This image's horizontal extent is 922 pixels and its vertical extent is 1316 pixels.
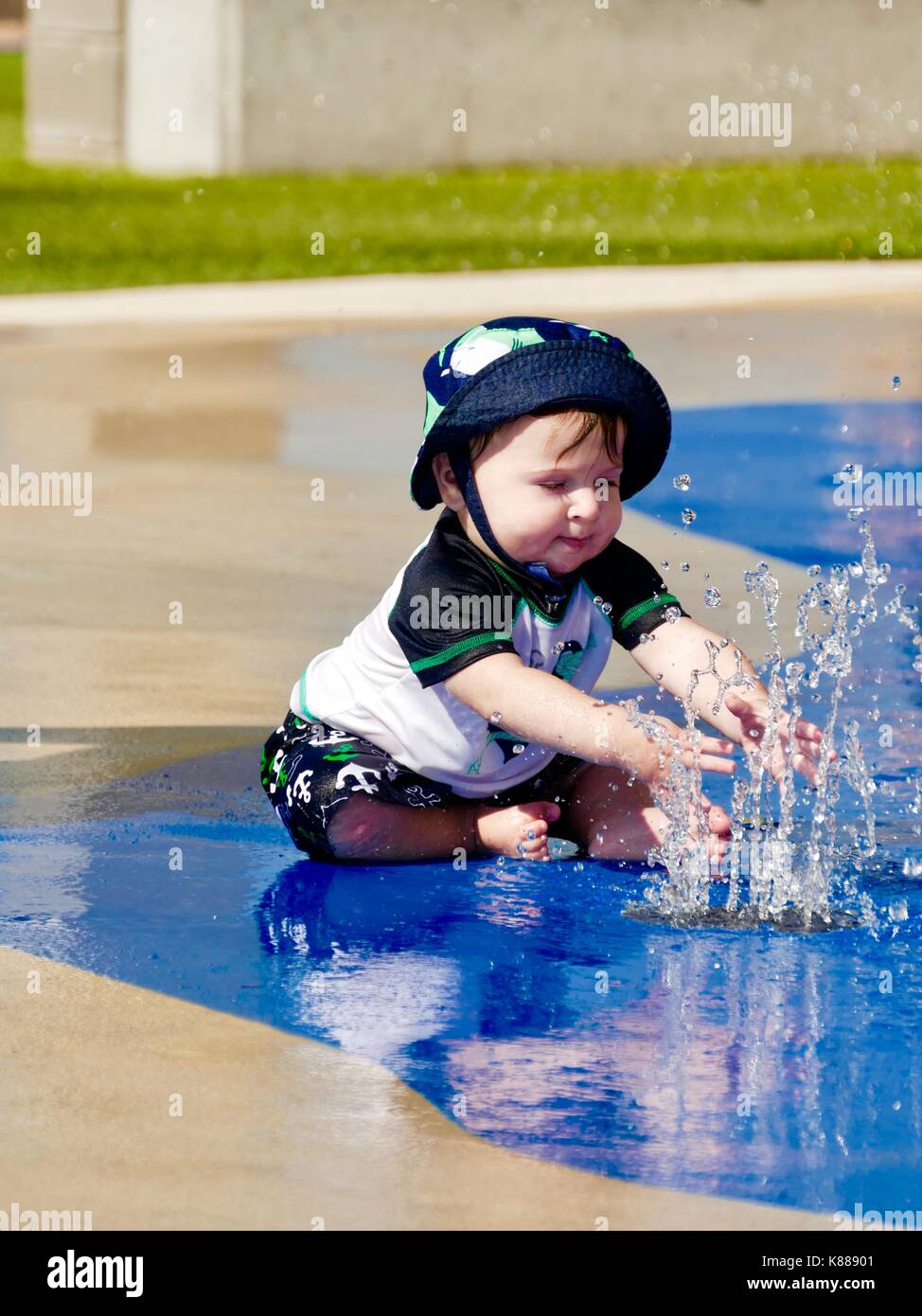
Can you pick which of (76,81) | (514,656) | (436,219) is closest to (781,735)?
(514,656)

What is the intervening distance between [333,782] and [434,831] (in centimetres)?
24

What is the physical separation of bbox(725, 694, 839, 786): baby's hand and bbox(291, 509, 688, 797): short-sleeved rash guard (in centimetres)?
30

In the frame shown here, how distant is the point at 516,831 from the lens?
15.5 feet

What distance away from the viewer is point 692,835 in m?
4.58

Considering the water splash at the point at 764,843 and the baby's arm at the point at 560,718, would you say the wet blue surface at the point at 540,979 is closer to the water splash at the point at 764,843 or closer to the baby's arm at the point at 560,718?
the water splash at the point at 764,843

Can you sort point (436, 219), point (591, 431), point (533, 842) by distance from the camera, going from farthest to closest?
point (436, 219) → point (533, 842) → point (591, 431)

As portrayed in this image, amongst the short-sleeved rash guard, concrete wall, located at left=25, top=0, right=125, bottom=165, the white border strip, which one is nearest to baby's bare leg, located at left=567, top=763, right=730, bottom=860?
the short-sleeved rash guard

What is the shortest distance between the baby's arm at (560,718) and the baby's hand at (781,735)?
0.16 meters

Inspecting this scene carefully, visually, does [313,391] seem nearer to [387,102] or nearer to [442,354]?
[442,354]

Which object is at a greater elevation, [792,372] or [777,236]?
[777,236]

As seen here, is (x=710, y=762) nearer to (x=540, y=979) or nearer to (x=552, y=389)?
(x=540, y=979)
